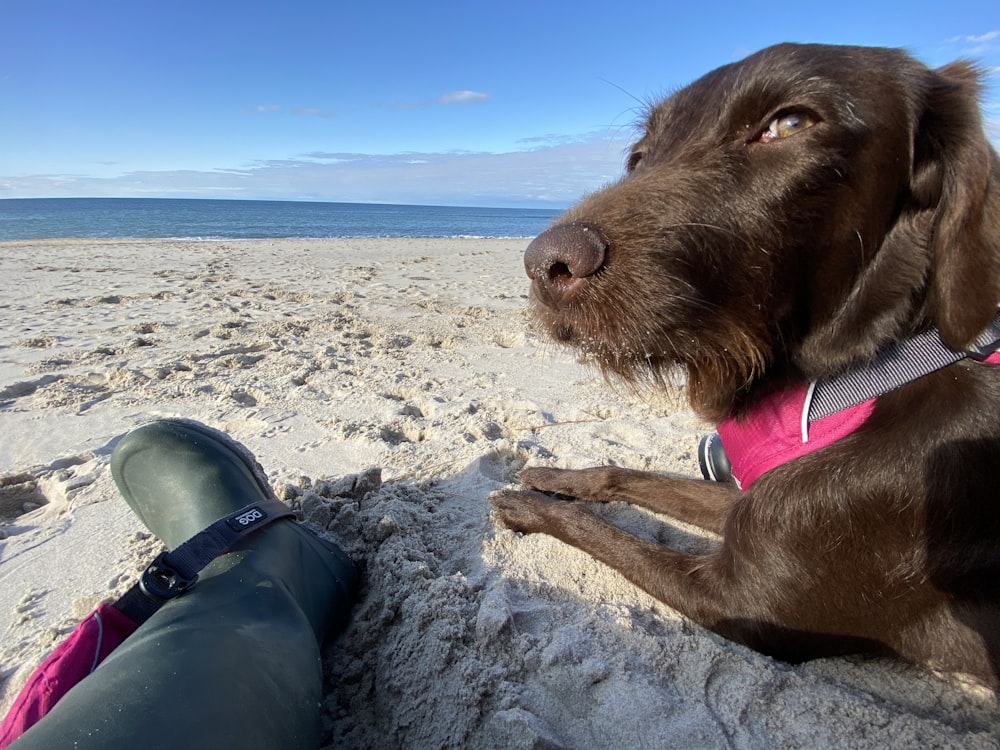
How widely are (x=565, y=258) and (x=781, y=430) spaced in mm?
895

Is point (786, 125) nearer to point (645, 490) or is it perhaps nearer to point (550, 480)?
point (645, 490)

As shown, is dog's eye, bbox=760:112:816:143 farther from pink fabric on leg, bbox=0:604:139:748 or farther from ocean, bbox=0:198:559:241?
pink fabric on leg, bbox=0:604:139:748

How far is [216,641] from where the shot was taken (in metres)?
1.38

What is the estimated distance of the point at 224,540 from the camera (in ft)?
5.92

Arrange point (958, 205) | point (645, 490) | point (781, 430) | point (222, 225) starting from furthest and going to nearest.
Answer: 1. point (222, 225)
2. point (645, 490)
3. point (781, 430)
4. point (958, 205)

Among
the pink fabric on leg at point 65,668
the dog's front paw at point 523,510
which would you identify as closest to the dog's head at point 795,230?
the dog's front paw at point 523,510

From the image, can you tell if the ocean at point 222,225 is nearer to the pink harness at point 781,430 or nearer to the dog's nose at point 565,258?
the dog's nose at point 565,258

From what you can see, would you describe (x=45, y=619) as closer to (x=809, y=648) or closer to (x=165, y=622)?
(x=165, y=622)

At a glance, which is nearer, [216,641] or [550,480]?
[216,641]

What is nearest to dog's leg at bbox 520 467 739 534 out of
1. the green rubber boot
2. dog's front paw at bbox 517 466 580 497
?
dog's front paw at bbox 517 466 580 497

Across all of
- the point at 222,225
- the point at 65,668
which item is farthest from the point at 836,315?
the point at 222,225

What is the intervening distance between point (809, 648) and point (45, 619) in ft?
8.16

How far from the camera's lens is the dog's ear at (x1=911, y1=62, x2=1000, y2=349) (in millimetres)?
1509

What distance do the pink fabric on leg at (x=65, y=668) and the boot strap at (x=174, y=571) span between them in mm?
43
